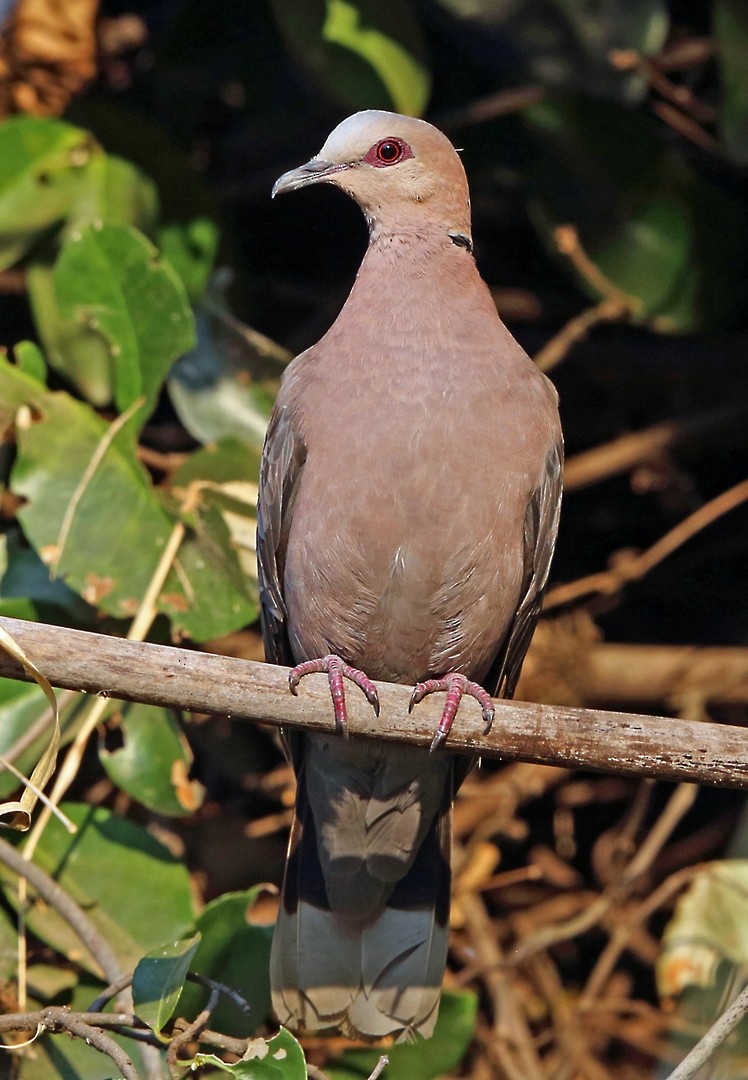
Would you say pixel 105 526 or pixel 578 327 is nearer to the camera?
pixel 105 526

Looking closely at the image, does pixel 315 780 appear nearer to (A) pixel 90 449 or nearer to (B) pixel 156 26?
(A) pixel 90 449

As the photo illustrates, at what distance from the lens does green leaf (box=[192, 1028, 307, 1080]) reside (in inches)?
89.6

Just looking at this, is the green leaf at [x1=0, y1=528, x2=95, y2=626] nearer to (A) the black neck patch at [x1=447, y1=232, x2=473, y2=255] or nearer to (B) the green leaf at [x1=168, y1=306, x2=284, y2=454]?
(B) the green leaf at [x1=168, y1=306, x2=284, y2=454]

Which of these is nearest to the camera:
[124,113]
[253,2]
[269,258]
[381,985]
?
[381,985]

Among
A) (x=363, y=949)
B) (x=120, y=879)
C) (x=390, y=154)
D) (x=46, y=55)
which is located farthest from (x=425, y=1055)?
(x=46, y=55)

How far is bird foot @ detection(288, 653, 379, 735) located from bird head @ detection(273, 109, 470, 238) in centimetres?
104

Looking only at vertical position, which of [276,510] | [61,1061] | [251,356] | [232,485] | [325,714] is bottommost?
[61,1061]

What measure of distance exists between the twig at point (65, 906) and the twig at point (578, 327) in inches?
77.9

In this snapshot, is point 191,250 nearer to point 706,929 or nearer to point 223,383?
point 223,383

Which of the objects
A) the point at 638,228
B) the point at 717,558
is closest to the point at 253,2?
the point at 638,228

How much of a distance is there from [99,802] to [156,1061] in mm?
1056

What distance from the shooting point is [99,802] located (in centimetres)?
354

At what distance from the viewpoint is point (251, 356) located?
371 cm

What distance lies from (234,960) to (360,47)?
2.35 metres
